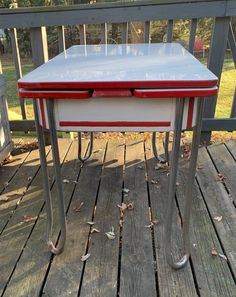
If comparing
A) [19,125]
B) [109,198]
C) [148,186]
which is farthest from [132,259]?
[19,125]

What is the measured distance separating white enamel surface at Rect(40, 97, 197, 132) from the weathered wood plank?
3.29 ft

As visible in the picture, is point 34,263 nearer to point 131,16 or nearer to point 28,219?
point 28,219

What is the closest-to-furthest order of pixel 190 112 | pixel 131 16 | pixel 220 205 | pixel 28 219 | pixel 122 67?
pixel 190 112 → pixel 122 67 → pixel 28 219 → pixel 220 205 → pixel 131 16

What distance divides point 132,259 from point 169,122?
2.59 feet

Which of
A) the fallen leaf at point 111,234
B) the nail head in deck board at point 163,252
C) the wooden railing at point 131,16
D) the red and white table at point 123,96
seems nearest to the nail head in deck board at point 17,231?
the fallen leaf at point 111,234

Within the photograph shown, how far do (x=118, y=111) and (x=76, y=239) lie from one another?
89cm

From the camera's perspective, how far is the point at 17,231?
188cm

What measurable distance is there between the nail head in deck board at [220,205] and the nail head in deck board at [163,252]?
0.78ft

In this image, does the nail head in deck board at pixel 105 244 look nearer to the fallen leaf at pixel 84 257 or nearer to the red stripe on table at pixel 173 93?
the fallen leaf at pixel 84 257

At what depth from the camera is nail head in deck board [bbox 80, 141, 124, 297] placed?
4.93ft

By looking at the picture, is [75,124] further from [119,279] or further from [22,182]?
[22,182]

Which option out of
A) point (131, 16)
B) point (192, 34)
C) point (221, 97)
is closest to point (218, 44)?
point (192, 34)

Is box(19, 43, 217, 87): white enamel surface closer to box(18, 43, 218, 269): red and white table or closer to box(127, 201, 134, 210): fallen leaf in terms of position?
box(18, 43, 218, 269): red and white table

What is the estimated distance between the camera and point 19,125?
9.82 feet
